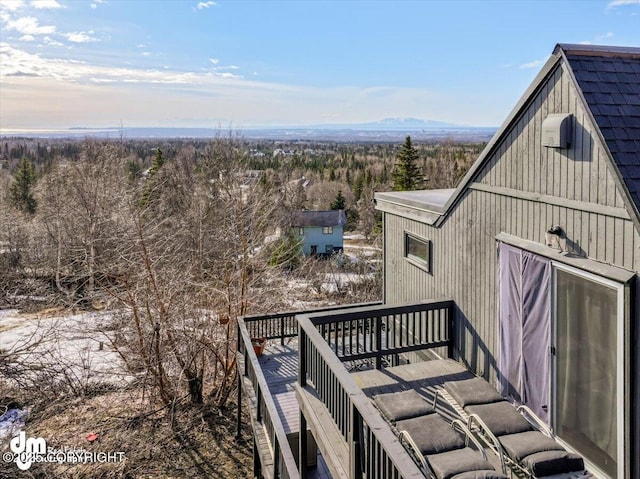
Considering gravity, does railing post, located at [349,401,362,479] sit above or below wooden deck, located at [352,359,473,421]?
above

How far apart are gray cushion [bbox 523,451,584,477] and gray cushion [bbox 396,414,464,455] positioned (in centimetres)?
53

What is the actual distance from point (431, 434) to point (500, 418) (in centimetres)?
70

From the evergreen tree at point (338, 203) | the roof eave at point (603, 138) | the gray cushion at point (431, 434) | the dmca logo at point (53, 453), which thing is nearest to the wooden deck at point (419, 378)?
the gray cushion at point (431, 434)

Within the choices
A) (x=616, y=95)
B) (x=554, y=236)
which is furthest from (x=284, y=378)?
(x=616, y=95)

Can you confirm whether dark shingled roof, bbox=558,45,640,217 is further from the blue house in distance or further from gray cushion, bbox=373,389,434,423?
the blue house in distance

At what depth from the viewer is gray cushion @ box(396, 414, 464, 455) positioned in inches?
145

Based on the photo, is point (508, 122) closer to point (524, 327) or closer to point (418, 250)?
point (524, 327)

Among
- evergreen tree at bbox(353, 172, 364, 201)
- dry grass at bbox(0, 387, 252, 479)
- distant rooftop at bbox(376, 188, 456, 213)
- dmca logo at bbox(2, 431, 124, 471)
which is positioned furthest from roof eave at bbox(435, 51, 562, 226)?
evergreen tree at bbox(353, 172, 364, 201)

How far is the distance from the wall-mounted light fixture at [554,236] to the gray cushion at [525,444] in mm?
1579

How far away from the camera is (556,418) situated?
4172mm

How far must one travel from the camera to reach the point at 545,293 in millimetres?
4266

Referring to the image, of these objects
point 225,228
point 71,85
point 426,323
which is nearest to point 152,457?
point 225,228

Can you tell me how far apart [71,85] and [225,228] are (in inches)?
1054

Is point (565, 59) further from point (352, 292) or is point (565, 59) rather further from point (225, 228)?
point (352, 292)
